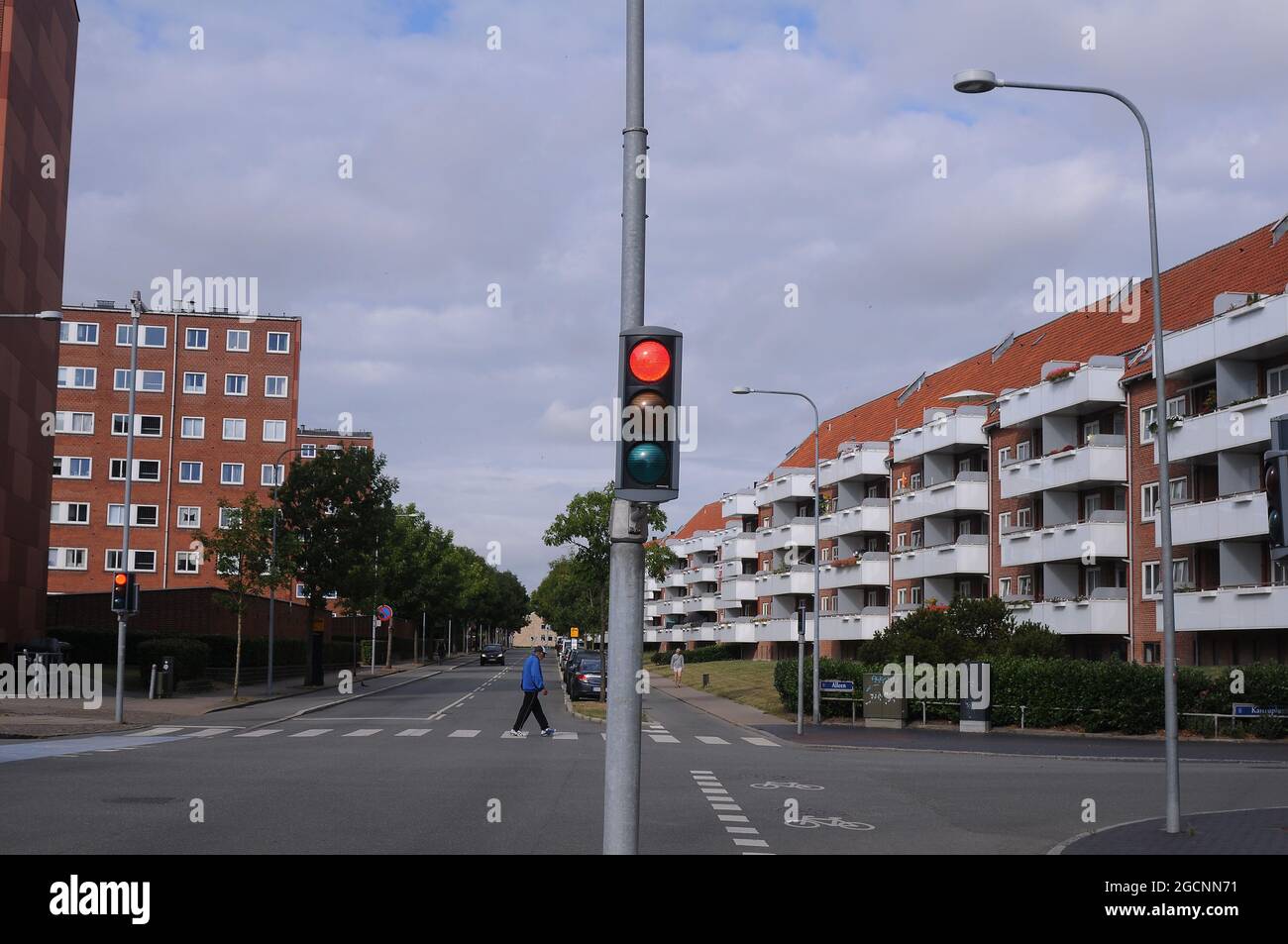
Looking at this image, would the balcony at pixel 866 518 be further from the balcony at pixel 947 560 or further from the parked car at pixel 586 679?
the parked car at pixel 586 679

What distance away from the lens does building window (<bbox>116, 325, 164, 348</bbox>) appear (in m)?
90.1

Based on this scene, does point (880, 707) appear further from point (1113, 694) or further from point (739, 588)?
point (739, 588)

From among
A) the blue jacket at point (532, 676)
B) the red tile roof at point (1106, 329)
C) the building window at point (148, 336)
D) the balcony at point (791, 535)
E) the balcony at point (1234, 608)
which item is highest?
the building window at point (148, 336)

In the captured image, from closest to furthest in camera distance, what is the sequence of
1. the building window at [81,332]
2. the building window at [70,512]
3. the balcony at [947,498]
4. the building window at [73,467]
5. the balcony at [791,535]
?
the balcony at [947,498] < the balcony at [791,535] < the building window at [70,512] < the building window at [73,467] < the building window at [81,332]

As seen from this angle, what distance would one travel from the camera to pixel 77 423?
88.9 metres

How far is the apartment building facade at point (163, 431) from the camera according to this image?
87.8 metres

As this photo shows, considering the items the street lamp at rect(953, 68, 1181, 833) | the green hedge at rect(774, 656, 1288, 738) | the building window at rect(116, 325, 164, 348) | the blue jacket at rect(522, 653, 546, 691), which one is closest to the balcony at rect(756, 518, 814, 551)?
the green hedge at rect(774, 656, 1288, 738)

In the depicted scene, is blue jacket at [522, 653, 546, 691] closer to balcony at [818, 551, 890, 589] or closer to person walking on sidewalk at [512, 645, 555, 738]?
person walking on sidewalk at [512, 645, 555, 738]

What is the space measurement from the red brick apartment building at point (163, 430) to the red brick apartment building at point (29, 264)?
39149 millimetres

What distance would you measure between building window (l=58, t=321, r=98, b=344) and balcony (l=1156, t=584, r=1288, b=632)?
239 feet

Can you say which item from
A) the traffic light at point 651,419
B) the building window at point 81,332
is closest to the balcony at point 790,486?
the building window at point 81,332

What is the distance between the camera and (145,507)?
88.8 metres
